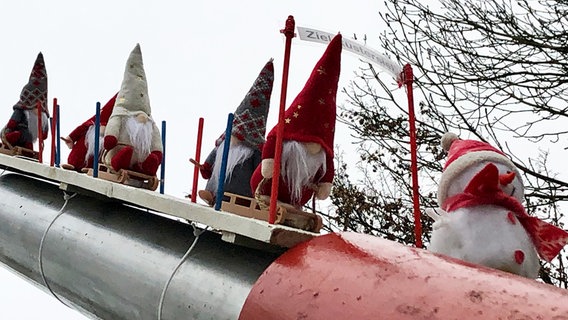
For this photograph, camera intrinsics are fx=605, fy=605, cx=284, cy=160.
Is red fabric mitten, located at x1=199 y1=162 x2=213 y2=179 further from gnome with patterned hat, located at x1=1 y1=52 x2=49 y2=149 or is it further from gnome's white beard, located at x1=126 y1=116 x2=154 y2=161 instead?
gnome with patterned hat, located at x1=1 y1=52 x2=49 y2=149

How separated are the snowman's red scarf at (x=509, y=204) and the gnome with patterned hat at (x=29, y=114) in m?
1.50

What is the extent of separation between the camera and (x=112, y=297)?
981mm

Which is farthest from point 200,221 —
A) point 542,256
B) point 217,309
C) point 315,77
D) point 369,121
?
point 369,121

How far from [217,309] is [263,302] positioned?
10 cm

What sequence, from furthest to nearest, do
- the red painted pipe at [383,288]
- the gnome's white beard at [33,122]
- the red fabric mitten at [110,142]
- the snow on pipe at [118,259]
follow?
→ 1. the gnome's white beard at [33,122]
2. the red fabric mitten at [110,142]
3. the snow on pipe at [118,259]
4. the red painted pipe at [383,288]

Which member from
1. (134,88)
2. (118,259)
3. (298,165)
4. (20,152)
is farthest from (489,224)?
(20,152)

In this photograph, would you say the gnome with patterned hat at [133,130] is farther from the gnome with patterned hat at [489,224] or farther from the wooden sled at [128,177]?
the gnome with patterned hat at [489,224]

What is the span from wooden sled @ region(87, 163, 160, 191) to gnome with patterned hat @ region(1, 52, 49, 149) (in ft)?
2.02

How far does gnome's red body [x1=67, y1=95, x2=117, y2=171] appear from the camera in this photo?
65.9 inches

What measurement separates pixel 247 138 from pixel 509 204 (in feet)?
1.72

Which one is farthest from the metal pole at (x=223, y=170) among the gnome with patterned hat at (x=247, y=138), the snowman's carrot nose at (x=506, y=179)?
the snowman's carrot nose at (x=506, y=179)

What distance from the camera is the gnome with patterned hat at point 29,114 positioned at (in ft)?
6.46

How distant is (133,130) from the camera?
4.90 feet

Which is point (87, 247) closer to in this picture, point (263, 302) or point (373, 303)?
point (263, 302)
